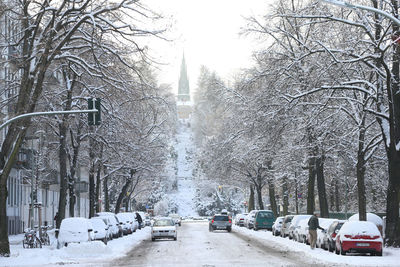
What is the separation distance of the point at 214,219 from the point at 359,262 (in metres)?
37.4

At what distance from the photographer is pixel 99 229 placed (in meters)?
40.8

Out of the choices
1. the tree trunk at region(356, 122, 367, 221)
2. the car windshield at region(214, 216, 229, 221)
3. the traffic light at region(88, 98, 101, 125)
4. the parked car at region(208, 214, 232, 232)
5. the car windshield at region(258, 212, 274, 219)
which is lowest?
the parked car at region(208, 214, 232, 232)

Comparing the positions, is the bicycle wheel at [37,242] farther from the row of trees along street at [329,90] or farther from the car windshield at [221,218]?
the car windshield at [221,218]

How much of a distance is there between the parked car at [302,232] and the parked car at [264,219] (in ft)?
62.2

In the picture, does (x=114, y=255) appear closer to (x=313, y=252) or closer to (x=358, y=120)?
(x=313, y=252)

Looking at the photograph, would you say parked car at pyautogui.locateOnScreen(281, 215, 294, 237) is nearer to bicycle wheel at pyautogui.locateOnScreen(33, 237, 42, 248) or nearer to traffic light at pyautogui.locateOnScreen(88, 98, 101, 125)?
bicycle wheel at pyautogui.locateOnScreen(33, 237, 42, 248)

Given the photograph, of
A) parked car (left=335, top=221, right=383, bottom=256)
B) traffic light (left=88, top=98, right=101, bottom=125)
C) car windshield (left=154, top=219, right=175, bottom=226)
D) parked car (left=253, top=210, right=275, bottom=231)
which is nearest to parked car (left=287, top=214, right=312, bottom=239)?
car windshield (left=154, top=219, right=175, bottom=226)

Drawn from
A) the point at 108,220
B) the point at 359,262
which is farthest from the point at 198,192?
the point at 359,262

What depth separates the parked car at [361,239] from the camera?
27781 mm

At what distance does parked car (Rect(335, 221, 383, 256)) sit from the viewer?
2778 cm

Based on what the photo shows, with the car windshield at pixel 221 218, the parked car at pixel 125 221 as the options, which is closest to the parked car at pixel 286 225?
the parked car at pixel 125 221

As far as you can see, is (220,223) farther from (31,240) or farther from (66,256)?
(66,256)

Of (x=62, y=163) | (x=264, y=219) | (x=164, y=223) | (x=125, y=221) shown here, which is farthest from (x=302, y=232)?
(x=264, y=219)

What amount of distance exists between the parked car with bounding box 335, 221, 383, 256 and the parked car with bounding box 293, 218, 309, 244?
35.7 feet
